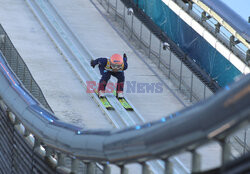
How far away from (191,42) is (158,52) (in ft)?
2.61

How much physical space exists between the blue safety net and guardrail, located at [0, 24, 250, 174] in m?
7.58

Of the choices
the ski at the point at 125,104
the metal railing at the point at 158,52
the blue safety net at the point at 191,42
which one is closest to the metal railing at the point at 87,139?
the ski at the point at 125,104

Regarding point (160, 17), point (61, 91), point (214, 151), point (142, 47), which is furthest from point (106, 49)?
point (214, 151)

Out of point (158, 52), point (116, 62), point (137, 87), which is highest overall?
point (116, 62)

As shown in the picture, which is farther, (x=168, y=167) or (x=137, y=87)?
(x=137, y=87)

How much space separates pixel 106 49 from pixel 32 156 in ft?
31.3

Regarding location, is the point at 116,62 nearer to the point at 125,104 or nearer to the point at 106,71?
the point at 106,71

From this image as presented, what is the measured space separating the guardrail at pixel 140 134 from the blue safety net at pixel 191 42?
7578 mm

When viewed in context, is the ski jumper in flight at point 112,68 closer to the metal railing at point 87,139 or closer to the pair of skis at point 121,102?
the pair of skis at point 121,102

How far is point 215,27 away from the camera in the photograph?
1470 cm

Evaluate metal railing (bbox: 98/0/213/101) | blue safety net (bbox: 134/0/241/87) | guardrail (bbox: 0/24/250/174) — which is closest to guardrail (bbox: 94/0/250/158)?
metal railing (bbox: 98/0/213/101)

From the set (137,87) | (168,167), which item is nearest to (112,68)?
(137,87)

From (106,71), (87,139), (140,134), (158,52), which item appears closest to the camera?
(140,134)

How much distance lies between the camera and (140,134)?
155 inches
